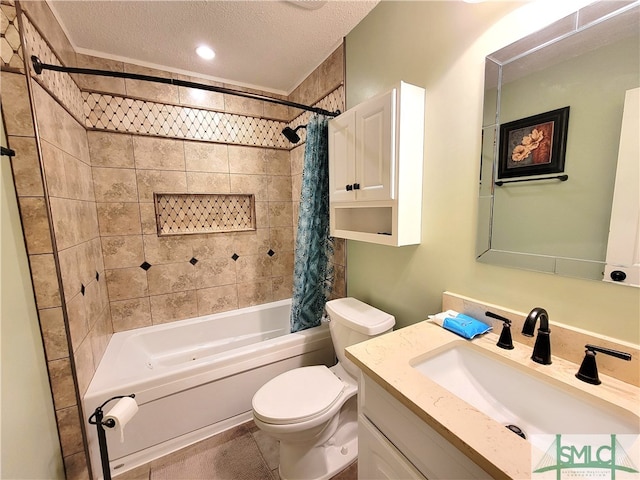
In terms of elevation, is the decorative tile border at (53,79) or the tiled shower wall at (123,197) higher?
the decorative tile border at (53,79)

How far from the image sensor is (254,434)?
5.45 ft

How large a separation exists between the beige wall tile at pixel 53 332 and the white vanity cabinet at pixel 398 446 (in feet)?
4.56

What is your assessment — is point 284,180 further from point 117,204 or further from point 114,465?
point 114,465

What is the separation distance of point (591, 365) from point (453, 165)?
2.72ft

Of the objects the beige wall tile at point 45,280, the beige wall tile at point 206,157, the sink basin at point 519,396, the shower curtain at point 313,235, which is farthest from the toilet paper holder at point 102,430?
the beige wall tile at point 206,157

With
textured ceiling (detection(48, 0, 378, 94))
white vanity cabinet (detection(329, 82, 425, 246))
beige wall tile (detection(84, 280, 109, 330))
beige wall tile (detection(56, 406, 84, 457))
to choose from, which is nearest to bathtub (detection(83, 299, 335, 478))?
beige wall tile (detection(56, 406, 84, 457))

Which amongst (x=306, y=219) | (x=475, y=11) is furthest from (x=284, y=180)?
(x=475, y=11)

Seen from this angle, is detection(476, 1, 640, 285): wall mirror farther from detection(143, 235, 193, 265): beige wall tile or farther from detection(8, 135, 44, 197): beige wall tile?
detection(143, 235, 193, 265): beige wall tile

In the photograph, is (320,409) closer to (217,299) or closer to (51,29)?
Result: (217,299)

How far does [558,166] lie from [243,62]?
2071 mm

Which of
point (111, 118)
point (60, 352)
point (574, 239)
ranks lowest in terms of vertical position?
point (60, 352)

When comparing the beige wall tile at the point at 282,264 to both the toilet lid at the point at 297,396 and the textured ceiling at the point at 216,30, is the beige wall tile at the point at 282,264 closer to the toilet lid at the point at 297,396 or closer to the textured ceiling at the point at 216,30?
the toilet lid at the point at 297,396

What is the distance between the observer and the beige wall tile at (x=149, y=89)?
1979mm

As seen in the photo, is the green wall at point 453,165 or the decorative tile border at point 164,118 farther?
the decorative tile border at point 164,118
